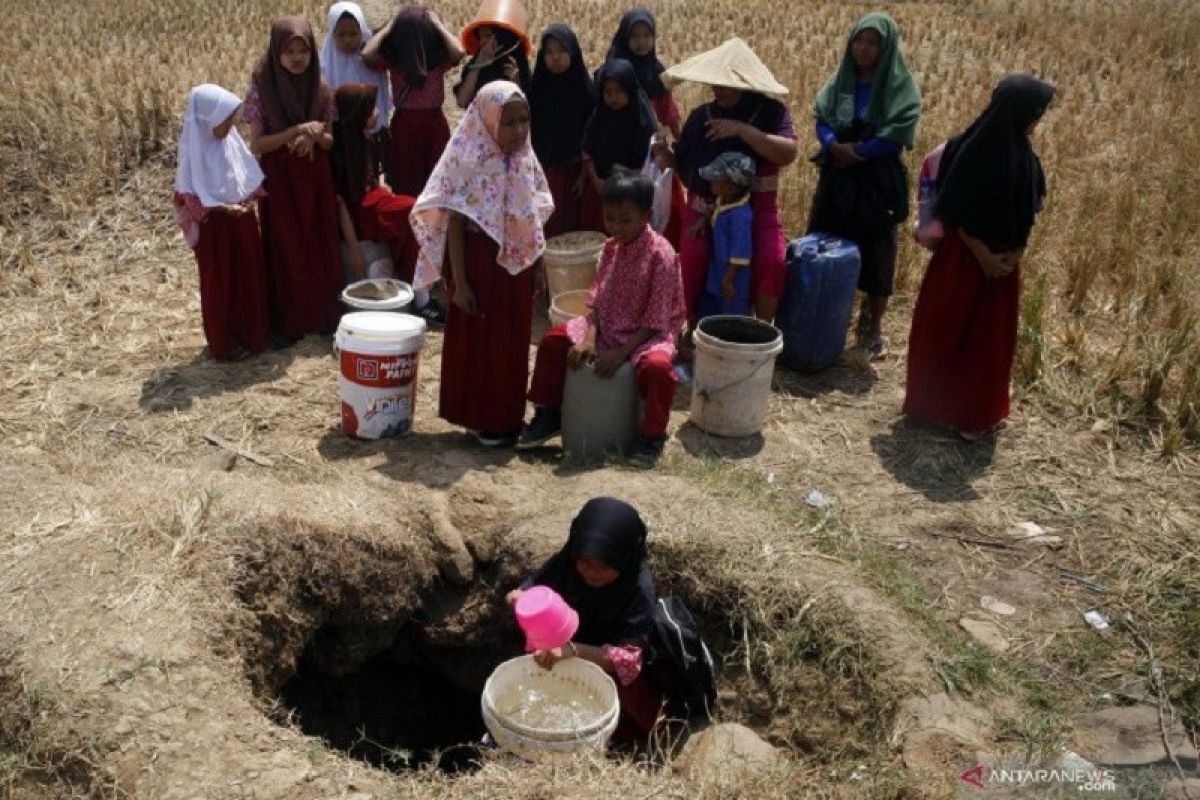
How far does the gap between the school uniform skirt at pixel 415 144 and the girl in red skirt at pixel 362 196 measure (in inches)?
10.6

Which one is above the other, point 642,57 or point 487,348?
point 642,57

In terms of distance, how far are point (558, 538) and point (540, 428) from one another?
3.38 feet

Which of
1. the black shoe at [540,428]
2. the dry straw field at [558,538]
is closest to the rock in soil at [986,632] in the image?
the dry straw field at [558,538]

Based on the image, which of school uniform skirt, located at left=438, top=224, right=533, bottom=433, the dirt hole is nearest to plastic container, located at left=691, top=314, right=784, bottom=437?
school uniform skirt, located at left=438, top=224, right=533, bottom=433

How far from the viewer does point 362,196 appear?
253 inches

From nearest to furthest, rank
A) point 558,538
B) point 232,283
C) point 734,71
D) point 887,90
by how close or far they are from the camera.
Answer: point 558,538 < point 734,71 < point 887,90 < point 232,283

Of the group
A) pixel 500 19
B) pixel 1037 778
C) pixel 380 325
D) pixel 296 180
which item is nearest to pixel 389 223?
pixel 296 180

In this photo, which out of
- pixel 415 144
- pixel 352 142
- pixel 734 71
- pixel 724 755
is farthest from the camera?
pixel 415 144

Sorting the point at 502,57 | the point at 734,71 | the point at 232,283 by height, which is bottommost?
the point at 232,283

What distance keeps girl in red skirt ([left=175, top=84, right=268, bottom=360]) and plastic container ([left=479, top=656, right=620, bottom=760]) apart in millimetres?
3383

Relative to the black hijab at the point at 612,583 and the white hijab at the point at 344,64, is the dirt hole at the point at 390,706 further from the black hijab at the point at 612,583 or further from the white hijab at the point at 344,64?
the white hijab at the point at 344,64

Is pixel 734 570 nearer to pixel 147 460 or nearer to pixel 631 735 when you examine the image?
pixel 631 735

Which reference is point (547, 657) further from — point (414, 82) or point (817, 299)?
point (414, 82)

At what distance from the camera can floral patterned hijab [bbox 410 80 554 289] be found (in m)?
4.62
